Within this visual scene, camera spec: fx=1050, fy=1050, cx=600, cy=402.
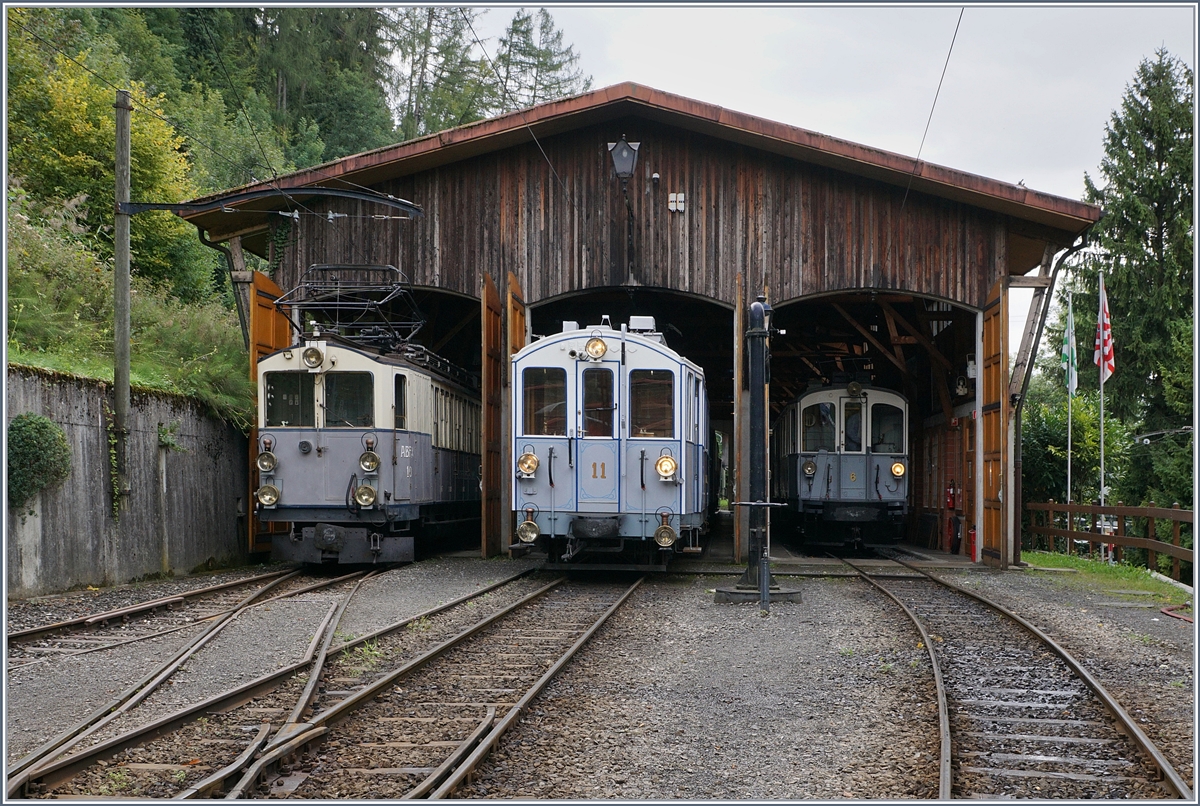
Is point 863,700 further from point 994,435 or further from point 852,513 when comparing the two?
point 852,513

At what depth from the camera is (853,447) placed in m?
19.9

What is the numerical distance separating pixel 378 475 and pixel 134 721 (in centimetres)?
830

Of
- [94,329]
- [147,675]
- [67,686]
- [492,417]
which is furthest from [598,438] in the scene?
[94,329]

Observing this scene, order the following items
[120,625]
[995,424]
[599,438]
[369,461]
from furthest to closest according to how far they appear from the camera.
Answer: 1. [995,424]
2. [369,461]
3. [599,438]
4. [120,625]

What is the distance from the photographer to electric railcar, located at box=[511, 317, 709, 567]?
13.4m

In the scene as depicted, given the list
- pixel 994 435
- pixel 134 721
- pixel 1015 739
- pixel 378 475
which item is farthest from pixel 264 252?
pixel 1015 739

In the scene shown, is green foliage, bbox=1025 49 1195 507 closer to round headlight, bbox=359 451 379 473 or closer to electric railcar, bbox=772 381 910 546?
electric railcar, bbox=772 381 910 546

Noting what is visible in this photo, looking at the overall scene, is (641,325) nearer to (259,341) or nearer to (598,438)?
(598,438)

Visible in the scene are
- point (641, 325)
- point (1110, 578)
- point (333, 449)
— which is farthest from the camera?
point (1110, 578)

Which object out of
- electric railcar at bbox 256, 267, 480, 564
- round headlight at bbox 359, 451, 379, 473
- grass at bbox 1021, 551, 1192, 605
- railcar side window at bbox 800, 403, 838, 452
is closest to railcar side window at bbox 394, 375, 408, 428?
electric railcar at bbox 256, 267, 480, 564

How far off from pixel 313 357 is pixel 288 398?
2.40ft

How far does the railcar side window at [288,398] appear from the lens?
1491cm

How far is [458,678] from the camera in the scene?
307 inches

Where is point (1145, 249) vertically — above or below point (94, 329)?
above
